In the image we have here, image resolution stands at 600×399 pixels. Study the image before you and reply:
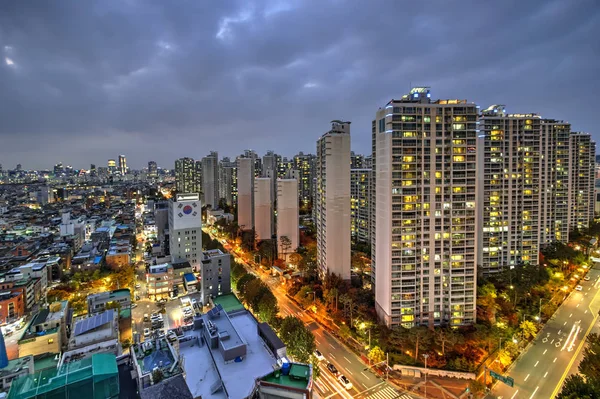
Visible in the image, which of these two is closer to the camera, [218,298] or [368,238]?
[218,298]

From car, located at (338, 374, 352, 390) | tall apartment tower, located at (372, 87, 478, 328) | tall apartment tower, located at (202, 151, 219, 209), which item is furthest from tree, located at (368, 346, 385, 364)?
tall apartment tower, located at (202, 151, 219, 209)

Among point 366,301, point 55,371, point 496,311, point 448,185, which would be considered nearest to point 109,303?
point 55,371

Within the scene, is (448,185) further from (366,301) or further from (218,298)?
(218,298)

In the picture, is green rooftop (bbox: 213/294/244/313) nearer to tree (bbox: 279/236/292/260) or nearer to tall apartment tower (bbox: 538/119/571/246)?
tree (bbox: 279/236/292/260)

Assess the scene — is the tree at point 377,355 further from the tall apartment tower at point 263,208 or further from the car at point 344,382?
the tall apartment tower at point 263,208

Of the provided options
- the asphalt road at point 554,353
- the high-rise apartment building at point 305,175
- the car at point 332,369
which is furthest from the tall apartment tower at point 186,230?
the high-rise apartment building at point 305,175
